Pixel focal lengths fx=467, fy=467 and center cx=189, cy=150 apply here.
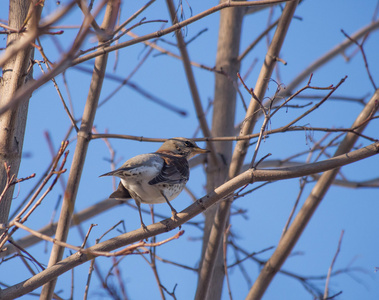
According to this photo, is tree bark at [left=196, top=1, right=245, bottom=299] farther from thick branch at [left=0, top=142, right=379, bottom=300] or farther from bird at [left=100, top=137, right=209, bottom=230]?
thick branch at [left=0, top=142, right=379, bottom=300]

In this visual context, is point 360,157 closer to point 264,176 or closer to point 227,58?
point 264,176

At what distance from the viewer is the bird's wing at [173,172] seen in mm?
4121

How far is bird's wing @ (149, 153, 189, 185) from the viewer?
13.5 feet

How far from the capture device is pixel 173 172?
436cm

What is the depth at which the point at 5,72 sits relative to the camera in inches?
132

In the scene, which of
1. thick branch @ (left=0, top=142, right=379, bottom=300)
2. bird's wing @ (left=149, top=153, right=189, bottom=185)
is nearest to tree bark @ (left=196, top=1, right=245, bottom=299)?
bird's wing @ (left=149, top=153, right=189, bottom=185)

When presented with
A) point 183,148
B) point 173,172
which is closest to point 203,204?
point 173,172

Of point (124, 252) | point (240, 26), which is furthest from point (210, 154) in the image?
point (124, 252)

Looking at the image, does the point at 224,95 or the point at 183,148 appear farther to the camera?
the point at 224,95

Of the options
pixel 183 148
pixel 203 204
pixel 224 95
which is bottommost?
pixel 203 204

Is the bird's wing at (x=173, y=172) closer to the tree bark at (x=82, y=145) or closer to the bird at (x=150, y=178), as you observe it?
the bird at (x=150, y=178)

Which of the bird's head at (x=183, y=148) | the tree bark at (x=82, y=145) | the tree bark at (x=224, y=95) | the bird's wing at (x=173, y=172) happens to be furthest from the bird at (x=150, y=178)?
the tree bark at (x=224, y=95)

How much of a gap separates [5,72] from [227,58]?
10.2 ft

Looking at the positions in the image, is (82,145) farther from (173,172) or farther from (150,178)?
(173,172)
